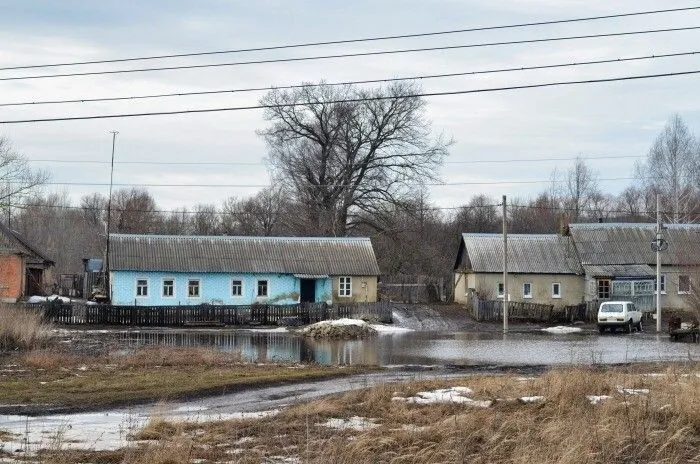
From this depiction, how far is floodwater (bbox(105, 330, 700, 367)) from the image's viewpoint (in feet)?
97.3

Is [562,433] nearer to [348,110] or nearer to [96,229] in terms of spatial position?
[348,110]

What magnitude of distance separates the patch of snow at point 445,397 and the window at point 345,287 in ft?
137

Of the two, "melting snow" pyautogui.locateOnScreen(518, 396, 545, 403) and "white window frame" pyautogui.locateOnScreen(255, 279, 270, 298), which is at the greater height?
"white window frame" pyautogui.locateOnScreen(255, 279, 270, 298)

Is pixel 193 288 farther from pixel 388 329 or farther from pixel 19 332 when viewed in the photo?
pixel 19 332

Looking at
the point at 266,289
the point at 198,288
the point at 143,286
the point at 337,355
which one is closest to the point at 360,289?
the point at 266,289

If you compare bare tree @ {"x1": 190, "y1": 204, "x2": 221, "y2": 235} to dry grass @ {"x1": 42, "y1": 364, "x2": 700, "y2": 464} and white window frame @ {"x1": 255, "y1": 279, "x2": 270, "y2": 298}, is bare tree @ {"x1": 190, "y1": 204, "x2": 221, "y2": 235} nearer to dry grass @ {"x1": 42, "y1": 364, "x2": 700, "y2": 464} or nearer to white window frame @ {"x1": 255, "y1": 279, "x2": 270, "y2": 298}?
white window frame @ {"x1": 255, "y1": 279, "x2": 270, "y2": 298}

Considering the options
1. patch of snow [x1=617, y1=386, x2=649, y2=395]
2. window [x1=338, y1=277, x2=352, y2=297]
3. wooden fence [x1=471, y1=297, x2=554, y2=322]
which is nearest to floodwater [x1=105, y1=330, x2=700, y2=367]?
patch of snow [x1=617, y1=386, x2=649, y2=395]

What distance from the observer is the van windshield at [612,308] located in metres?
49.5

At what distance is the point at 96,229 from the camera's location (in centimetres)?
12219

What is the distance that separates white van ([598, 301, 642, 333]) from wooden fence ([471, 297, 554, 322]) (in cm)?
688

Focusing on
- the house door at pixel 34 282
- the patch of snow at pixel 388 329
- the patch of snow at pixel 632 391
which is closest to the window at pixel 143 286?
the house door at pixel 34 282

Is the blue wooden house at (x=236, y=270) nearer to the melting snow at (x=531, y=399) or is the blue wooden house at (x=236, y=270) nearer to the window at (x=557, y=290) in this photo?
the window at (x=557, y=290)

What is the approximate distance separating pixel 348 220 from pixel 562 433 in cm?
6380

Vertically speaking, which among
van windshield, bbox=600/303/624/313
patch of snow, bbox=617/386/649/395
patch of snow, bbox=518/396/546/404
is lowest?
patch of snow, bbox=518/396/546/404
